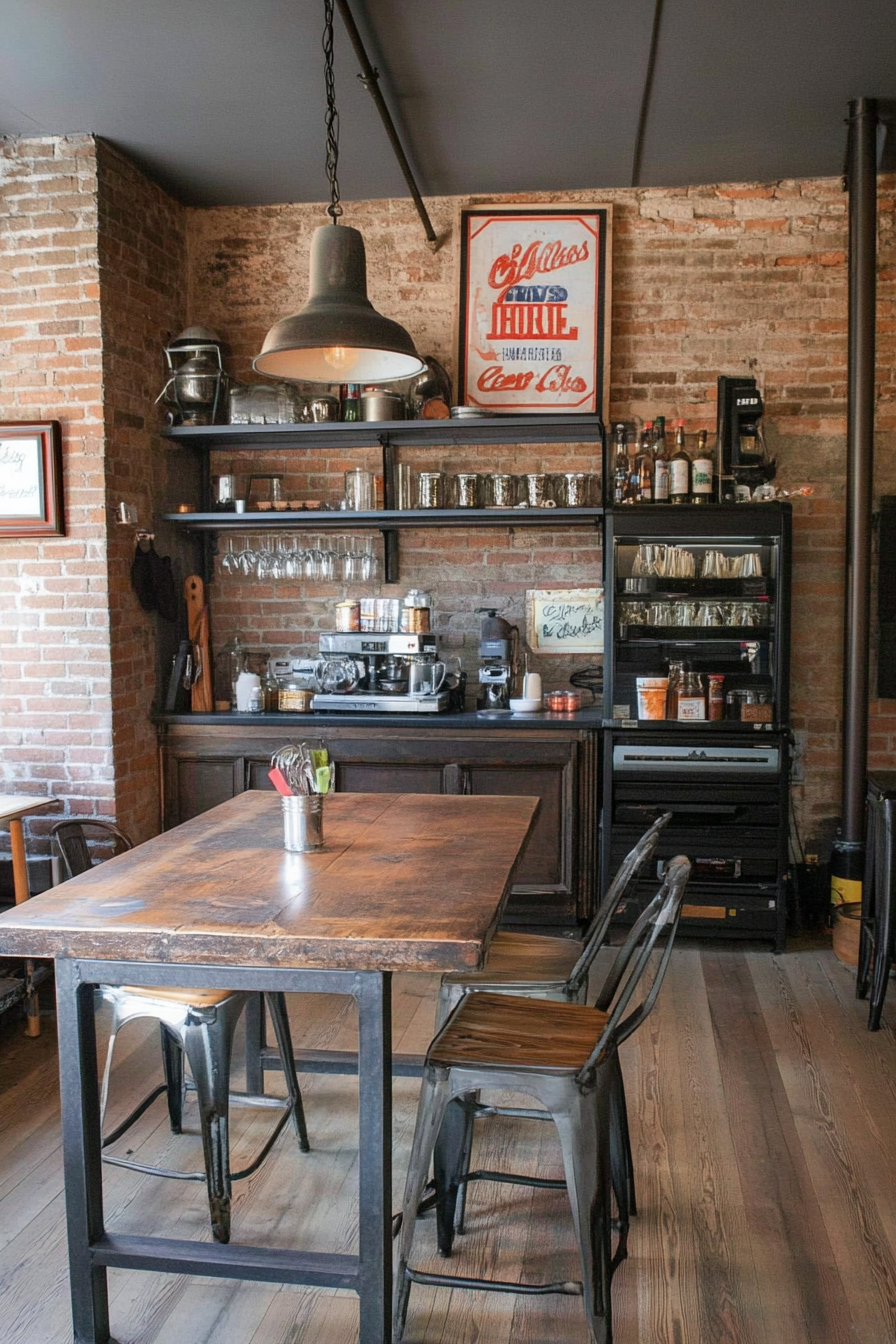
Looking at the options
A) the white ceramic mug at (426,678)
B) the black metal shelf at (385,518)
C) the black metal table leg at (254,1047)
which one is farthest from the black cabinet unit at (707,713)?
the black metal table leg at (254,1047)

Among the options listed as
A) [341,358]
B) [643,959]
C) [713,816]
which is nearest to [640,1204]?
[643,959]

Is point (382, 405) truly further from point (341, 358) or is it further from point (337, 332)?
point (337, 332)

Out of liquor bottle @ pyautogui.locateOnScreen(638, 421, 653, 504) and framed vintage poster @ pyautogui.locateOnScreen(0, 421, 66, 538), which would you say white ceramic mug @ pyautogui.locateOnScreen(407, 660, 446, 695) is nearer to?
liquor bottle @ pyautogui.locateOnScreen(638, 421, 653, 504)

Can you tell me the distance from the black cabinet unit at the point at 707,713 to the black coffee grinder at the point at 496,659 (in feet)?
1.69

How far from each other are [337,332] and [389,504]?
2.43 meters

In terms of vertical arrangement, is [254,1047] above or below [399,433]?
below

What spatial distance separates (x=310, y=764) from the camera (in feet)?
8.53

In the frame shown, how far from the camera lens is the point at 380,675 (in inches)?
191

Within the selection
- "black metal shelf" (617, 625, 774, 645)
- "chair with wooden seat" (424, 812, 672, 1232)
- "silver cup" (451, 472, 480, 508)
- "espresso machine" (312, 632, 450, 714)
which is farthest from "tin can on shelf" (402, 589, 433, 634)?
"chair with wooden seat" (424, 812, 672, 1232)

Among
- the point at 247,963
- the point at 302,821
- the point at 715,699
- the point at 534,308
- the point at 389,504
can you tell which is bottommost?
the point at 247,963

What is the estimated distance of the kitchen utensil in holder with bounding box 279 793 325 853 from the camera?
8.46 feet

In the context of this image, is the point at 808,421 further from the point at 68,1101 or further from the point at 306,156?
the point at 68,1101

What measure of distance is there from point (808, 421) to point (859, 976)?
8.08 feet

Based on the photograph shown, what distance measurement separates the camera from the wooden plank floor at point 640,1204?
216 centimetres
